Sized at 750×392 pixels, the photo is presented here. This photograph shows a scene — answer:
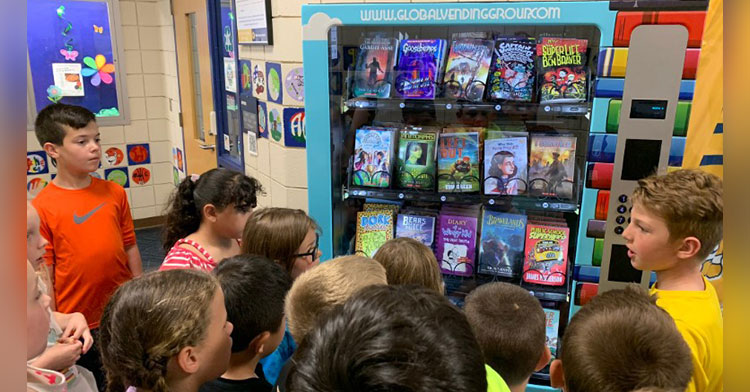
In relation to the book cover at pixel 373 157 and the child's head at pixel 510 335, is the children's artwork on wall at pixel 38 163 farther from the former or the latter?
the child's head at pixel 510 335

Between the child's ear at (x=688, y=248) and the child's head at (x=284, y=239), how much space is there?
1.29m

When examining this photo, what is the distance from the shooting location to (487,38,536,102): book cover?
221 cm

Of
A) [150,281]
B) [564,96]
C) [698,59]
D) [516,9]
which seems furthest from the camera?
[564,96]

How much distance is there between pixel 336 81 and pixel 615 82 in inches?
45.3

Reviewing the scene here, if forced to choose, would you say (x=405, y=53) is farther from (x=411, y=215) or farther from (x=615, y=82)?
(x=615, y=82)

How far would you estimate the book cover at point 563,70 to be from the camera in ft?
6.97

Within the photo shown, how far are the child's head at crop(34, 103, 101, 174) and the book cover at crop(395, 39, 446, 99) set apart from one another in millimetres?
1486

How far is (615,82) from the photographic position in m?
1.83

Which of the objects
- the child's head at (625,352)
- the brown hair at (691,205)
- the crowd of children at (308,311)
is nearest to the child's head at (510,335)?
the crowd of children at (308,311)

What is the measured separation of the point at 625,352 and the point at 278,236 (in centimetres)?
127

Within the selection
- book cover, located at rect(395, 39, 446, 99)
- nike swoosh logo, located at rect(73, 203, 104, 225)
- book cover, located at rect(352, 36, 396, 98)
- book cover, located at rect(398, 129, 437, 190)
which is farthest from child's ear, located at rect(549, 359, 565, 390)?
nike swoosh logo, located at rect(73, 203, 104, 225)

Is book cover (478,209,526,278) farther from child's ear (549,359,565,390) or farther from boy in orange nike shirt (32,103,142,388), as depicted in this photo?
boy in orange nike shirt (32,103,142,388)

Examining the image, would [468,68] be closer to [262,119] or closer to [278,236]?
[278,236]

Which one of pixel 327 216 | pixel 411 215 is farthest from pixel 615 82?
pixel 327 216
